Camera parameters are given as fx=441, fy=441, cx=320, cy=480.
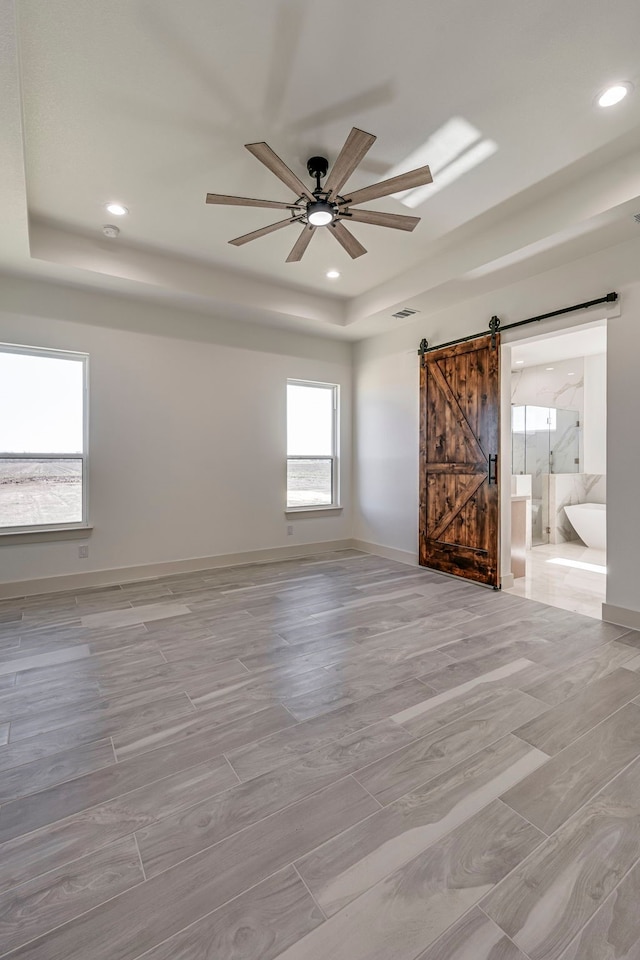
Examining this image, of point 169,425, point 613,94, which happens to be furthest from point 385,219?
point 169,425

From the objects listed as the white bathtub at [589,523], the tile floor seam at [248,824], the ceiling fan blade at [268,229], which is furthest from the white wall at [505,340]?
the white bathtub at [589,523]

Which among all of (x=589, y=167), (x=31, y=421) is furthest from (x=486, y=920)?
(x=31, y=421)

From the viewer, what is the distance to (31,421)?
4219 mm

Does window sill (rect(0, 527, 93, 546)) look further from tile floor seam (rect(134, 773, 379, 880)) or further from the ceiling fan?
A: tile floor seam (rect(134, 773, 379, 880))

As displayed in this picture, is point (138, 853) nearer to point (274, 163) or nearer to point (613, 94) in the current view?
point (274, 163)

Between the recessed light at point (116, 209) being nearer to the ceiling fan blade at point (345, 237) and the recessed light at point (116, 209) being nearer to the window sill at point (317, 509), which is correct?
the ceiling fan blade at point (345, 237)

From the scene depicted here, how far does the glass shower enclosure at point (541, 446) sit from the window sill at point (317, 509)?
313cm

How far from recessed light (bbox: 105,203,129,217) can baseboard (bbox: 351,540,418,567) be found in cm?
446

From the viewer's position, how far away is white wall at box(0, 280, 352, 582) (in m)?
4.30

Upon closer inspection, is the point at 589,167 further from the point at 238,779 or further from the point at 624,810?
the point at 238,779

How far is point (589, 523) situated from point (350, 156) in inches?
241

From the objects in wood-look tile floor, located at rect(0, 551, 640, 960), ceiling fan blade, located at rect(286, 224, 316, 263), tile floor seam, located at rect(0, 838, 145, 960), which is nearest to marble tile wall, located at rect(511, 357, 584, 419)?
wood-look tile floor, located at rect(0, 551, 640, 960)

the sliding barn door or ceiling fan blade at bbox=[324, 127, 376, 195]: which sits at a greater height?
ceiling fan blade at bbox=[324, 127, 376, 195]

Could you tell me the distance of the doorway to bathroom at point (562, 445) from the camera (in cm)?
629
